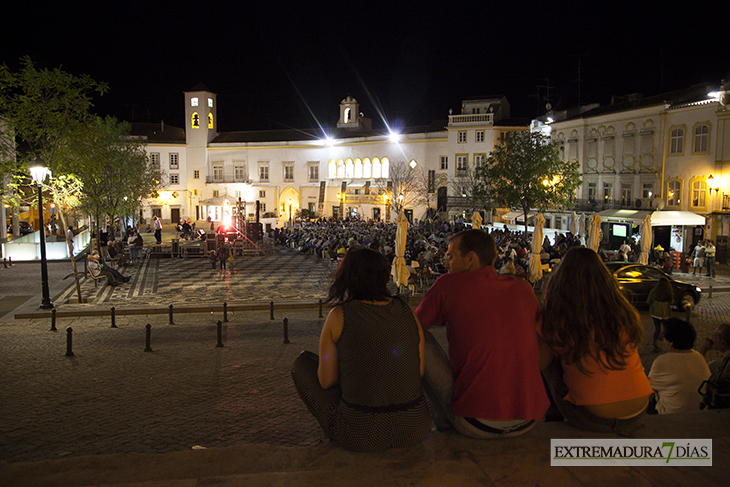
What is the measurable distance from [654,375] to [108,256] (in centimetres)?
2352

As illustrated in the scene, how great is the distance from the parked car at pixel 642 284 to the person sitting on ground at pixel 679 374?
32.9 feet

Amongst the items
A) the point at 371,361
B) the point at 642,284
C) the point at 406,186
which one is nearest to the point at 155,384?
the point at 371,361

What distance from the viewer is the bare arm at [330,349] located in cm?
294

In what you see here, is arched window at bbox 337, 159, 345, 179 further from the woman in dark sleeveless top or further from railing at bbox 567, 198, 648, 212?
the woman in dark sleeveless top

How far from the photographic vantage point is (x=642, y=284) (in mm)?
13969

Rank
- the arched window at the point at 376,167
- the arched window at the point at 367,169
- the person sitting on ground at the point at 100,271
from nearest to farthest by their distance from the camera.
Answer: the person sitting on ground at the point at 100,271 → the arched window at the point at 376,167 → the arched window at the point at 367,169

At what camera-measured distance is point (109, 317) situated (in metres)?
13.1

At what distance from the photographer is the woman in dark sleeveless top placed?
9.61ft

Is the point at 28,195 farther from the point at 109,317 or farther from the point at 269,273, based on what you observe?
the point at 109,317

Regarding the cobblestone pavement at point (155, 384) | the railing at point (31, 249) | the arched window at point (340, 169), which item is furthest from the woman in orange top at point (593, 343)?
the arched window at point (340, 169)

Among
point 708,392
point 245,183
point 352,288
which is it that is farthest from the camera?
point 245,183

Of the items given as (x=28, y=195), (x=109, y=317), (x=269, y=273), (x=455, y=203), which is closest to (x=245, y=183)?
(x=455, y=203)

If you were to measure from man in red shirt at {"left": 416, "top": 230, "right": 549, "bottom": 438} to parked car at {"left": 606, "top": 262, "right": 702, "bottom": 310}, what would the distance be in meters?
12.1

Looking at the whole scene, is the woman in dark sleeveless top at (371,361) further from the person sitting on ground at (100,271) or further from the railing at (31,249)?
the railing at (31,249)
